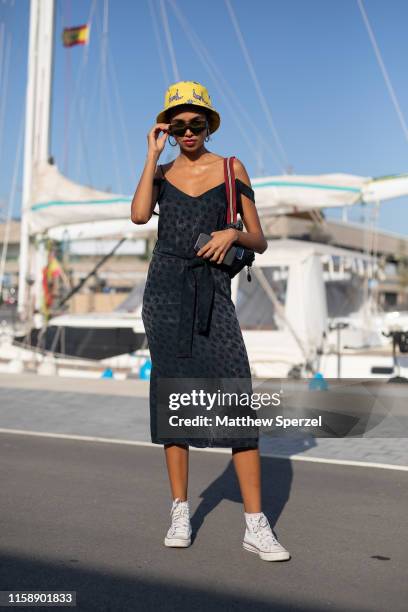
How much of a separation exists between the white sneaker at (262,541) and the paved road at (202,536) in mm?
42

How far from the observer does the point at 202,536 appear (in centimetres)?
415

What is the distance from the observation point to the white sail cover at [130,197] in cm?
1330

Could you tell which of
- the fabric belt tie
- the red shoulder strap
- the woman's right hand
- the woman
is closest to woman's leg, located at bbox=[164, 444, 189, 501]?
the woman

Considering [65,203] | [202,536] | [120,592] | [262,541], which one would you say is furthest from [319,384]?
[65,203]

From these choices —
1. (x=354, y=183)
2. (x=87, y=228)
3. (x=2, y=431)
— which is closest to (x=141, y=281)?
(x=87, y=228)

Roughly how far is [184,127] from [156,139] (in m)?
0.14

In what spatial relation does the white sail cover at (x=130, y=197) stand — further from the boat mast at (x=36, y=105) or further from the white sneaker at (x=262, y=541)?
the white sneaker at (x=262, y=541)

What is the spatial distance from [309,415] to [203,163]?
1.35m

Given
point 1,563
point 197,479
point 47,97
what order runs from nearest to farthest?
1. point 1,563
2. point 197,479
3. point 47,97

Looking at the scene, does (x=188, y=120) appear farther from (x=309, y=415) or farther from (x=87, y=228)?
(x=87, y=228)

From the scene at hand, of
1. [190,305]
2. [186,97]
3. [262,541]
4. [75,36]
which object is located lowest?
[262,541]

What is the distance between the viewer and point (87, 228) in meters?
15.4

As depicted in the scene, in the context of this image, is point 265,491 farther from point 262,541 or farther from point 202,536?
point 262,541

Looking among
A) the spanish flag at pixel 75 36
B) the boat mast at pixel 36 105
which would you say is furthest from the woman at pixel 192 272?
the spanish flag at pixel 75 36
